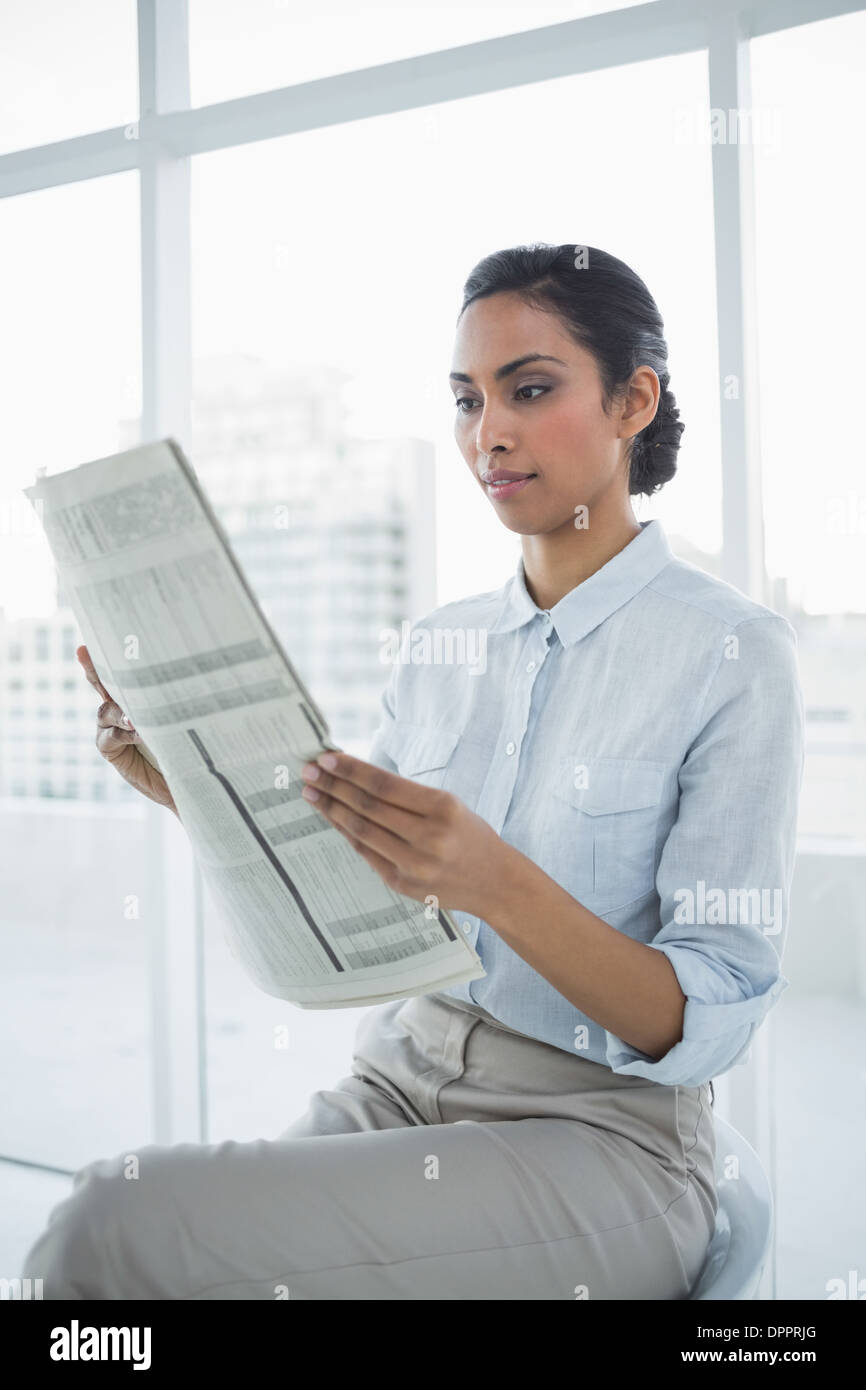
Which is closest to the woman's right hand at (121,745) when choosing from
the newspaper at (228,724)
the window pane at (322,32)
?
the newspaper at (228,724)

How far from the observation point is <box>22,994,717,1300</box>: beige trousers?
2.67 feet

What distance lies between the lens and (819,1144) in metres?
1.64

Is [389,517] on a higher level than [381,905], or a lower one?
higher

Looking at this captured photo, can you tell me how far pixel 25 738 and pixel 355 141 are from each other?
4.57 feet

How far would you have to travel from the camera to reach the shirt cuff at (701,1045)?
2.96 feet

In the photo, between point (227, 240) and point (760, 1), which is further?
point (227, 240)

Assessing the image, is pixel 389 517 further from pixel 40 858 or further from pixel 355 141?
pixel 40 858

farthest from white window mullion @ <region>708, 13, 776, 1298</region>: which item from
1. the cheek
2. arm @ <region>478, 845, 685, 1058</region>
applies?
arm @ <region>478, 845, 685, 1058</region>

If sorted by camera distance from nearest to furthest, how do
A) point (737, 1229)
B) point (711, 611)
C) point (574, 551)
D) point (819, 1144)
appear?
point (737, 1229) < point (711, 611) < point (574, 551) < point (819, 1144)

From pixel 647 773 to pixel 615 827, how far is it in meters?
0.06

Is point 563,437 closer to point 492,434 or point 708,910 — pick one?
point 492,434

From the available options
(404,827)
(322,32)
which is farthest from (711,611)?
(322,32)

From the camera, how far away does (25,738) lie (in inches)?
92.2
